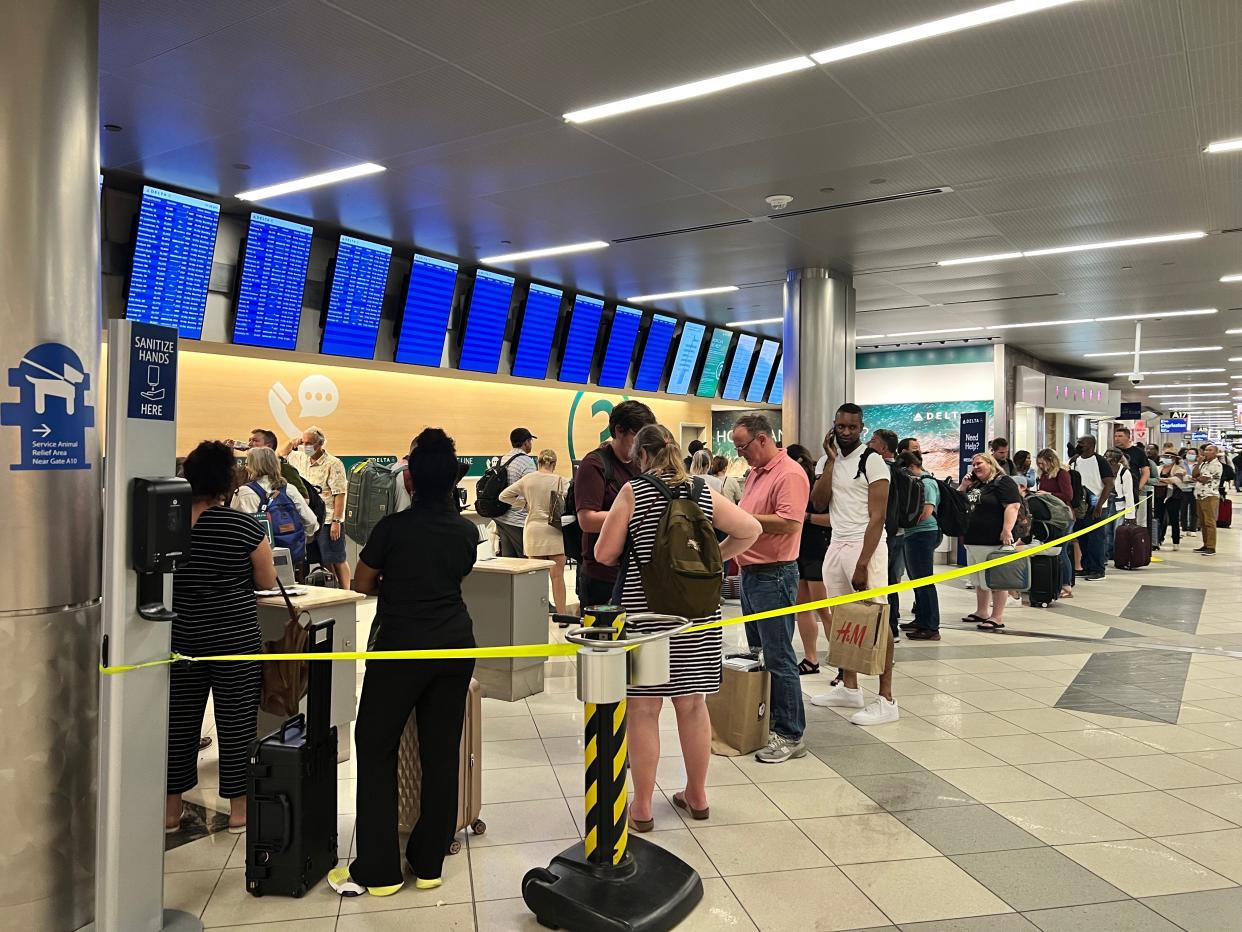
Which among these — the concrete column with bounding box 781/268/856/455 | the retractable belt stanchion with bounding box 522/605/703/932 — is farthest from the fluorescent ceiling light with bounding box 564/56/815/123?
the concrete column with bounding box 781/268/856/455

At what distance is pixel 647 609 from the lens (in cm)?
331

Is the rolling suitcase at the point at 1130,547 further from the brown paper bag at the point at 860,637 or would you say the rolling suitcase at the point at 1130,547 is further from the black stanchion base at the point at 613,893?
the black stanchion base at the point at 613,893

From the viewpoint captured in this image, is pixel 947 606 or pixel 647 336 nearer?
pixel 947 606

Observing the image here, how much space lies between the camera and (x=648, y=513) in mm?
3311

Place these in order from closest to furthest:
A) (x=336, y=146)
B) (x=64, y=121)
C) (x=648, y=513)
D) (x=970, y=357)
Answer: (x=64, y=121), (x=648, y=513), (x=336, y=146), (x=970, y=357)

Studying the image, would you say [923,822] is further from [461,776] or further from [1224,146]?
[1224,146]

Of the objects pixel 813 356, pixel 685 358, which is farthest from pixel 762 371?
pixel 813 356

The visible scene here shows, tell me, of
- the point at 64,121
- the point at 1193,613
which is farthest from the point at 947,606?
the point at 64,121

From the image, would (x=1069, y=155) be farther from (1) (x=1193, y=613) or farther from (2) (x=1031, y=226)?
(1) (x=1193, y=613)

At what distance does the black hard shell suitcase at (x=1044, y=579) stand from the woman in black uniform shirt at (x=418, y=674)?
7507mm

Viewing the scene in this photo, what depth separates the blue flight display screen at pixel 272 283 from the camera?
25.3ft

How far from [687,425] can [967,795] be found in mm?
10964

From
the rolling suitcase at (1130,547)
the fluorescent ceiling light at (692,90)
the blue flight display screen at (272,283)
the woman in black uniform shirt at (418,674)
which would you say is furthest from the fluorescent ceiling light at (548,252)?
the rolling suitcase at (1130,547)

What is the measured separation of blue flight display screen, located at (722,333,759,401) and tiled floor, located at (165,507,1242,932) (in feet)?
30.8
